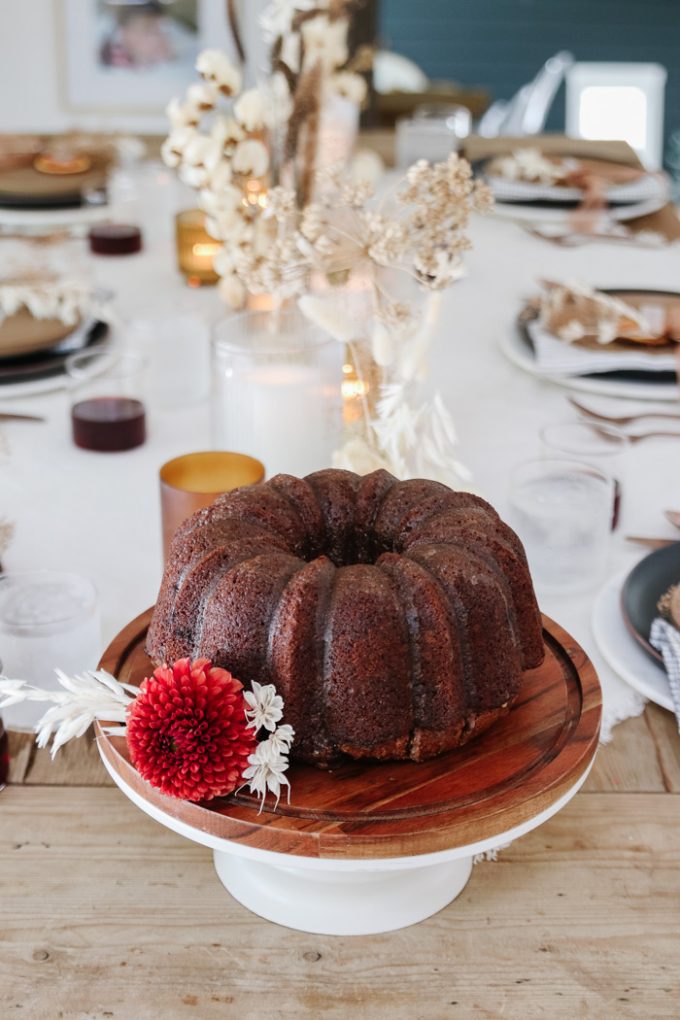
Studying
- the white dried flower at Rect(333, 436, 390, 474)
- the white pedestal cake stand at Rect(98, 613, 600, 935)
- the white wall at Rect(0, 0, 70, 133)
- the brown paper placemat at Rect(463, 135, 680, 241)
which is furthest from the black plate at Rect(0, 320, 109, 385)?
the white wall at Rect(0, 0, 70, 133)

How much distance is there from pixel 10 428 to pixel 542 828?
101 cm

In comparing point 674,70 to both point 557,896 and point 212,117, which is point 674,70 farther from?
point 557,896

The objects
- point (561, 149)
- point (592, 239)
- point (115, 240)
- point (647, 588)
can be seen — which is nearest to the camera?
point (647, 588)

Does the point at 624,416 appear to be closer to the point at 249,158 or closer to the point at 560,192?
the point at 249,158

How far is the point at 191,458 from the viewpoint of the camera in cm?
125

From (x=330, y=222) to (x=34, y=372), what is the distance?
2.20 feet

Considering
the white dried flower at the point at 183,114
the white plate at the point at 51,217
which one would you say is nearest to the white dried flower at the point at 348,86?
the white dried flower at the point at 183,114

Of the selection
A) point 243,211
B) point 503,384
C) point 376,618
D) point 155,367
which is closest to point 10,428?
point 155,367

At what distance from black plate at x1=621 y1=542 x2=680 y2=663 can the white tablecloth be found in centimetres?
5

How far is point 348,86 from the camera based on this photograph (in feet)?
5.75

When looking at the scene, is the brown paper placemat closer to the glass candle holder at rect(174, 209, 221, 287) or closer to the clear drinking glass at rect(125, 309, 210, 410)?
the glass candle holder at rect(174, 209, 221, 287)

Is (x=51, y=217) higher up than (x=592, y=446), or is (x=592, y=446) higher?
(x=51, y=217)

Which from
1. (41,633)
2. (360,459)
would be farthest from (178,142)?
(41,633)

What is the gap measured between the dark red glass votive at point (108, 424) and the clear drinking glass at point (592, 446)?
1.84 ft
